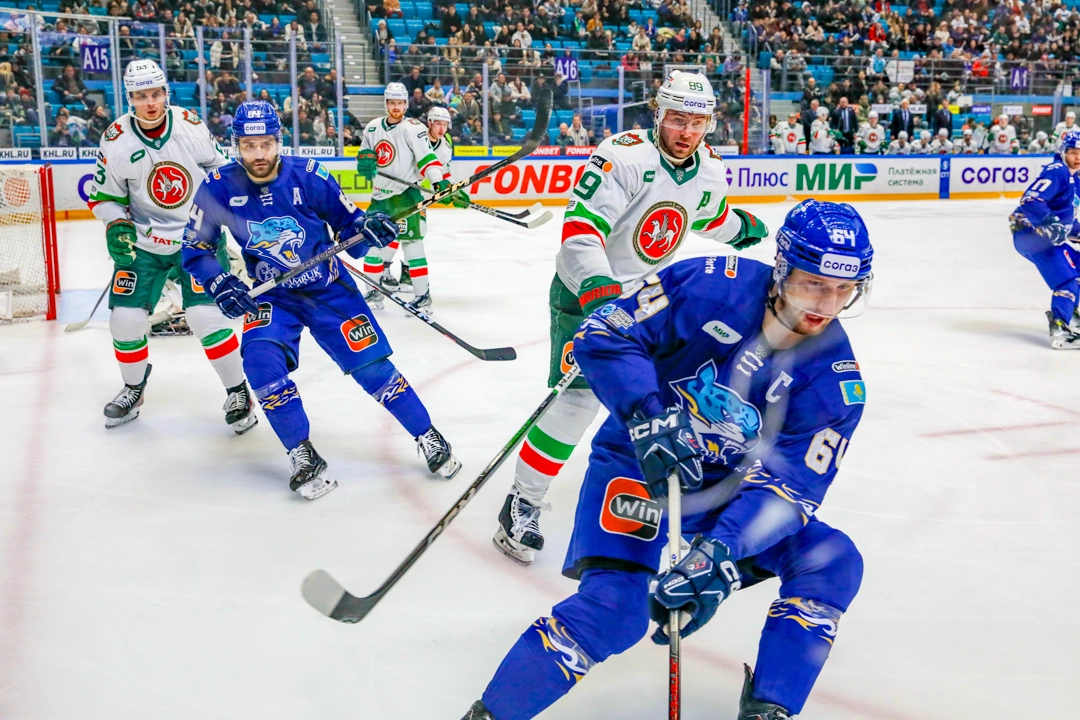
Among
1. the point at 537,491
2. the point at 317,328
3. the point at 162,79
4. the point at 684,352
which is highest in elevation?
the point at 162,79

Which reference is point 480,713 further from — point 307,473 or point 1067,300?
point 1067,300

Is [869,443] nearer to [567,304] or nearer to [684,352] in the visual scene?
[567,304]

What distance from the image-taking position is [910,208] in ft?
40.0

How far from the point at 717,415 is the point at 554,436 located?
0.88 meters

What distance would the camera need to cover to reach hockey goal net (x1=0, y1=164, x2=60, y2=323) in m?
5.81

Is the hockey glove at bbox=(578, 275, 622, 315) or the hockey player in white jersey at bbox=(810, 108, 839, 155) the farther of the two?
the hockey player in white jersey at bbox=(810, 108, 839, 155)

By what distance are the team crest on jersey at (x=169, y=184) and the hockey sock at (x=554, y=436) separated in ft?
6.88

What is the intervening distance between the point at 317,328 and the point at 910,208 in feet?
34.3

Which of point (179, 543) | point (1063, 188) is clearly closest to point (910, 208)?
point (1063, 188)

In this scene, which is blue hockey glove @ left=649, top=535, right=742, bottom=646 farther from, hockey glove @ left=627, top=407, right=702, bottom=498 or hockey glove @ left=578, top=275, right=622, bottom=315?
hockey glove @ left=578, top=275, right=622, bottom=315

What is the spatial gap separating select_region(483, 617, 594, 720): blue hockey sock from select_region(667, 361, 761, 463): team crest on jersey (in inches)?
17.9

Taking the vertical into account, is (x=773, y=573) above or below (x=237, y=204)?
below

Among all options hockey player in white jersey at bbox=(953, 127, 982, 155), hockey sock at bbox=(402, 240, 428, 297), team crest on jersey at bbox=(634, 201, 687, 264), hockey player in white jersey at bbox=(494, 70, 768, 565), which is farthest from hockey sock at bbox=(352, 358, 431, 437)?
hockey player in white jersey at bbox=(953, 127, 982, 155)

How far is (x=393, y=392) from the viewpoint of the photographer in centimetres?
331
